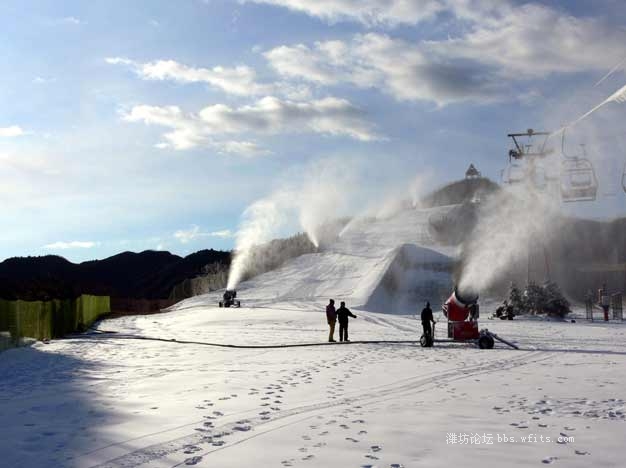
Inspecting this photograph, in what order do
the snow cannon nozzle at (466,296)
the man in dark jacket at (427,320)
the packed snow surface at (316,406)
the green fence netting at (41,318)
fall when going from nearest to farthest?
the packed snow surface at (316,406) < the man in dark jacket at (427,320) < the snow cannon nozzle at (466,296) < the green fence netting at (41,318)

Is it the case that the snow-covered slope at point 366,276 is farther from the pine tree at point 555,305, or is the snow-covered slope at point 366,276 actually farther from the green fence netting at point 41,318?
the green fence netting at point 41,318

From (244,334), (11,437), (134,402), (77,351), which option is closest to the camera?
(11,437)

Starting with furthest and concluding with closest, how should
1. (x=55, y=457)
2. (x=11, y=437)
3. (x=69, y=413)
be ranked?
(x=69, y=413) → (x=11, y=437) → (x=55, y=457)

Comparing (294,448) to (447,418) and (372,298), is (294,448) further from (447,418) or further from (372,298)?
(372,298)

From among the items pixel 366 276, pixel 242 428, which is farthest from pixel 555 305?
pixel 242 428

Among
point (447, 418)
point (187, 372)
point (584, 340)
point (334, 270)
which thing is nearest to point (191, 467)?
point (447, 418)

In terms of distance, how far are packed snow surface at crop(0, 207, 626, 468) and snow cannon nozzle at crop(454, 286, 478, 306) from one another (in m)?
1.62

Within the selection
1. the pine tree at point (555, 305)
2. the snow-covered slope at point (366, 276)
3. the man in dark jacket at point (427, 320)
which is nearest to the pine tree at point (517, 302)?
the pine tree at point (555, 305)

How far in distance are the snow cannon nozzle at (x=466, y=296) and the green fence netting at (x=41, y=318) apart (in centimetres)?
1686

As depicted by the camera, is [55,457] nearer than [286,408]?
Yes

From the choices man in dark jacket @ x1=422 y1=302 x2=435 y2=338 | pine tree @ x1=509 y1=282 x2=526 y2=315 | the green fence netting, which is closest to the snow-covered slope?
pine tree @ x1=509 y1=282 x2=526 y2=315

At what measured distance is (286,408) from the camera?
34.3ft

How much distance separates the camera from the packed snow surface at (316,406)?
758 cm

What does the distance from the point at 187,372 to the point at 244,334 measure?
575 inches
